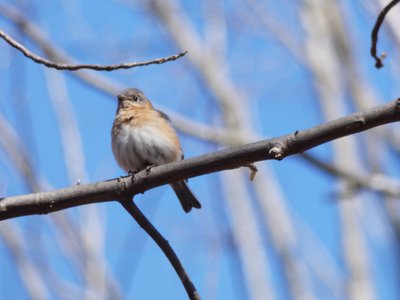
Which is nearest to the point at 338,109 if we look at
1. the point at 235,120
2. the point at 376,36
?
the point at 235,120

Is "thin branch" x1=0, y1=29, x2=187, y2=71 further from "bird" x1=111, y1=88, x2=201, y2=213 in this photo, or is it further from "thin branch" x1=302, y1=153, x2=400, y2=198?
"thin branch" x1=302, y1=153, x2=400, y2=198

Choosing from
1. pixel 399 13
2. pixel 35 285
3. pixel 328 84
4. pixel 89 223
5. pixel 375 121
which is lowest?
pixel 375 121

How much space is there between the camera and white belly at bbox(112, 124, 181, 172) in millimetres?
5730

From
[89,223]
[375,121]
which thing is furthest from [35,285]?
[375,121]

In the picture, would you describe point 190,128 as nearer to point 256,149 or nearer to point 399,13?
point 399,13

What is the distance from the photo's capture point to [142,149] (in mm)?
5727

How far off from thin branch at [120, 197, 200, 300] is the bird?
2412 millimetres

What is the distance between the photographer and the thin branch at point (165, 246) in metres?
2.87

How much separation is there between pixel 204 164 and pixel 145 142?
2.92 metres

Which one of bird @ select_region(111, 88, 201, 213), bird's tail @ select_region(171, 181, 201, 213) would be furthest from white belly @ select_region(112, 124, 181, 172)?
bird's tail @ select_region(171, 181, 201, 213)

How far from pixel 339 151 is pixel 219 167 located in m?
5.99

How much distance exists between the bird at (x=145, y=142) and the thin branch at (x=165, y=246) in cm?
241

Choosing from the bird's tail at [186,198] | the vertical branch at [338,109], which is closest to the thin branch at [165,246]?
the bird's tail at [186,198]

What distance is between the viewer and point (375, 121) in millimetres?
2629
